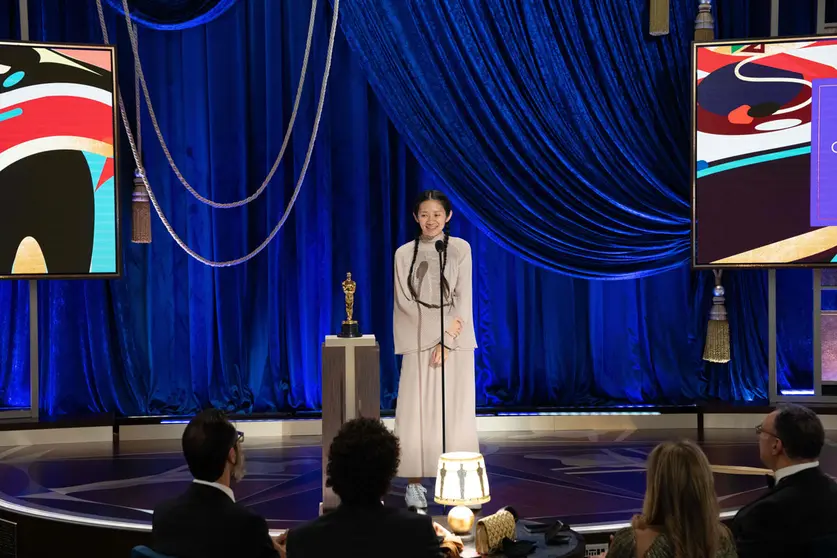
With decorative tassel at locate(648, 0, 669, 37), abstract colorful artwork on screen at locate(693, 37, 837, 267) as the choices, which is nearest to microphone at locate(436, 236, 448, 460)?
abstract colorful artwork on screen at locate(693, 37, 837, 267)

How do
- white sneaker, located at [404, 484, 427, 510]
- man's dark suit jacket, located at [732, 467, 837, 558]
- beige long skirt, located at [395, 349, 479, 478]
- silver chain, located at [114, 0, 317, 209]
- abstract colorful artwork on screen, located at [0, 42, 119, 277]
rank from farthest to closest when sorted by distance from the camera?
silver chain, located at [114, 0, 317, 209]
abstract colorful artwork on screen, located at [0, 42, 119, 277]
beige long skirt, located at [395, 349, 479, 478]
white sneaker, located at [404, 484, 427, 510]
man's dark suit jacket, located at [732, 467, 837, 558]

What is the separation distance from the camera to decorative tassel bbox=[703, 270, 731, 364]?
6.43m

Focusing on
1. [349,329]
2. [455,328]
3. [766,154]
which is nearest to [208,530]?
[349,329]

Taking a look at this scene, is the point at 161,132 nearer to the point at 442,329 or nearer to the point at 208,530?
the point at 442,329

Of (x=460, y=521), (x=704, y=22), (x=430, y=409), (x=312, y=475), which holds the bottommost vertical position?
(x=312, y=475)

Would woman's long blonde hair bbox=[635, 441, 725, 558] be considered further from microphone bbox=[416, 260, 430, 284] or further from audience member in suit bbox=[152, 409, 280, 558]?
microphone bbox=[416, 260, 430, 284]

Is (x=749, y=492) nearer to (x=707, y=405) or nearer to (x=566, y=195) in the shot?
(x=707, y=405)

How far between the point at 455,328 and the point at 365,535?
8.33ft

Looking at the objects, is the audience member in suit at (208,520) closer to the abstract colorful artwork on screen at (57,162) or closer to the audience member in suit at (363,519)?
the audience member in suit at (363,519)

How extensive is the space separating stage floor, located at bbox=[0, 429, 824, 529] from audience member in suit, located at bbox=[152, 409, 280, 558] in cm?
172

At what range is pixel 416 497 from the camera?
4637mm

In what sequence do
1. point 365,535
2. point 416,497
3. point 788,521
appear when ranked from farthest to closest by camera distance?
point 416,497
point 788,521
point 365,535

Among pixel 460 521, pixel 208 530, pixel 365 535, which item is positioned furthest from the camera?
pixel 460 521

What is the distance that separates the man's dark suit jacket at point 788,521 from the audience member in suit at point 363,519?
859 mm
